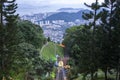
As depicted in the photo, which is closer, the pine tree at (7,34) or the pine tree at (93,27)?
the pine tree at (7,34)

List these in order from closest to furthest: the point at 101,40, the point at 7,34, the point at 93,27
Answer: the point at 7,34 → the point at 93,27 → the point at 101,40

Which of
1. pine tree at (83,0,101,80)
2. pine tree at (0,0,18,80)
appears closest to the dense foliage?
pine tree at (83,0,101,80)

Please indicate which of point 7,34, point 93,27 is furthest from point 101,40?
point 7,34

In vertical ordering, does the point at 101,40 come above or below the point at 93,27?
below

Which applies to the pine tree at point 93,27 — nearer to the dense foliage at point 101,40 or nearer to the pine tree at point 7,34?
the dense foliage at point 101,40

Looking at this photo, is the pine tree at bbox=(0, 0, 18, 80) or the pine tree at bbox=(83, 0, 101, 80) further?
the pine tree at bbox=(83, 0, 101, 80)

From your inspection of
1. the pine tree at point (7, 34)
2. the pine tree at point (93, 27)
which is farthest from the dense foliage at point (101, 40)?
the pine tree at point (7, 34)

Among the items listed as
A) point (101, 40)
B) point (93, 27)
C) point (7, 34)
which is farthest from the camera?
point (101, 40)

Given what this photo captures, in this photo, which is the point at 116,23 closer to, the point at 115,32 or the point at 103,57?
the point at 115,32

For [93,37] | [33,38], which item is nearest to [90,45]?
[93,37]

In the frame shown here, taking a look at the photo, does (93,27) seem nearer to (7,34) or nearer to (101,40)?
(101,40)

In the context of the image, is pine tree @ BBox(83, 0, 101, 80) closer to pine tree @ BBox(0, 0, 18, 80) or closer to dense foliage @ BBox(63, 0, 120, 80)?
dense foliage @ BBox(63, 0, 120, 80)
